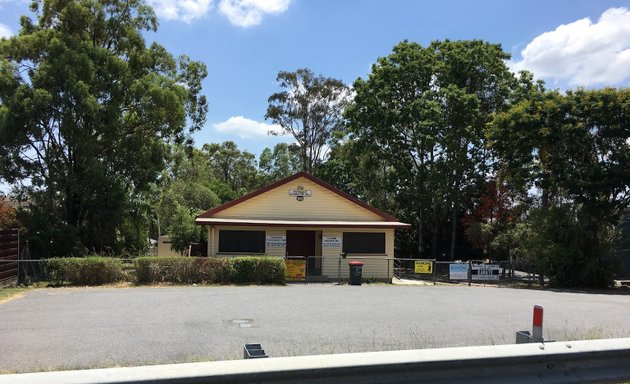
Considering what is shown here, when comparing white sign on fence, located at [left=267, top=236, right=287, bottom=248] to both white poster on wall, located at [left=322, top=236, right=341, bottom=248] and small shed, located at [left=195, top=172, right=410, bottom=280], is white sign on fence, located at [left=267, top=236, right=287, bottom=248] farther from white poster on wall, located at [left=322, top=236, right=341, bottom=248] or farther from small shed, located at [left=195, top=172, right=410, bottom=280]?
white poster on wall, located at [left=322, top=236, right=341, bottom=248]

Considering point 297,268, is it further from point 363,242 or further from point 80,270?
point 80,270

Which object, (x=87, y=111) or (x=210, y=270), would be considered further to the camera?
(x=87, y=111)

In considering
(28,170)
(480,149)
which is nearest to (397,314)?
(28,170)

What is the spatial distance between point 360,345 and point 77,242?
20372mm

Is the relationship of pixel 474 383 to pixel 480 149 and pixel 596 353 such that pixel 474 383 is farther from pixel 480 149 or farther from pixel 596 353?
pixel 480 149

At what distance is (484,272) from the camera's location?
2414cm

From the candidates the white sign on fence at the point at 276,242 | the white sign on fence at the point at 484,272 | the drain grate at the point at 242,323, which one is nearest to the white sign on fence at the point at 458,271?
the white sign on fence at the point at 484,272

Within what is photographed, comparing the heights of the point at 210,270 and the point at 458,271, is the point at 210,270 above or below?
above

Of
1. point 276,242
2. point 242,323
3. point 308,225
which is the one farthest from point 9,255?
point 242,323

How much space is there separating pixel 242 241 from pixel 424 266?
8.79 meters

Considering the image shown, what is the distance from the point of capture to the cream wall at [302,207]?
82.9 ft

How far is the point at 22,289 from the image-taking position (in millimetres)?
16312

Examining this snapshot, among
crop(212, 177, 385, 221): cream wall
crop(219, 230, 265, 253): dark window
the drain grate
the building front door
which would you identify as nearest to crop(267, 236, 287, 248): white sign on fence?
crop(219, 230, 265, 253): dark window

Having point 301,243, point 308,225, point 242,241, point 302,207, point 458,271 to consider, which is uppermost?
point 302,207
